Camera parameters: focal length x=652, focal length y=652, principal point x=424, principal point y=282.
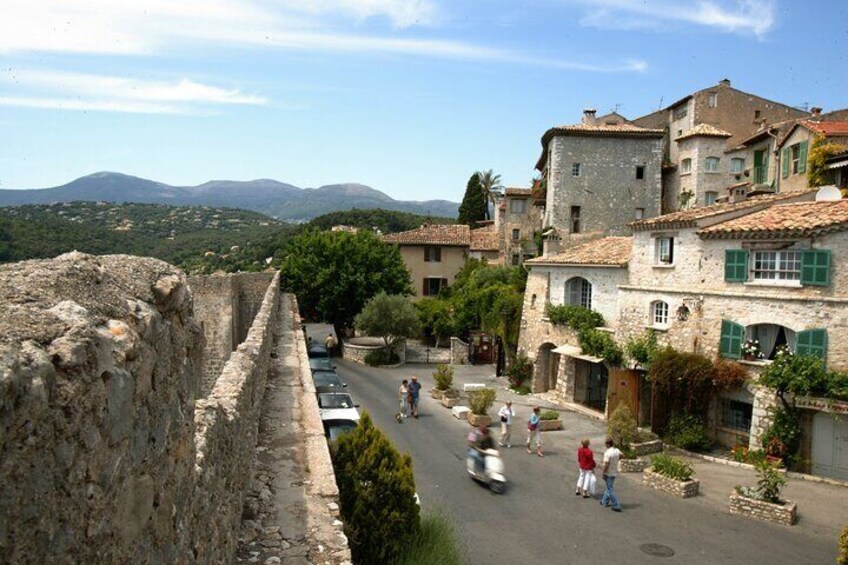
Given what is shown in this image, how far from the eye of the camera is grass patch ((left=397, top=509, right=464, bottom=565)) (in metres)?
10.0

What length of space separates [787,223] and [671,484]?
29.3 ft

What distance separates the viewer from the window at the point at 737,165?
44.1 meters

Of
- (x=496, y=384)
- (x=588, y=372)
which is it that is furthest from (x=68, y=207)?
(x=588, y=372)

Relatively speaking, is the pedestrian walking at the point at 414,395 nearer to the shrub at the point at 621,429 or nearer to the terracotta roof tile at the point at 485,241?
the shrub at the point at 621,429

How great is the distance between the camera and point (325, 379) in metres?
25.4

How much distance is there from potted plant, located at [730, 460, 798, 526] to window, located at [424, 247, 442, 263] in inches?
1568

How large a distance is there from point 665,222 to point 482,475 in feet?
41.0

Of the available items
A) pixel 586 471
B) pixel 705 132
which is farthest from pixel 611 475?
pixel 705 132

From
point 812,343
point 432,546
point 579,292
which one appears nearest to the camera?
point 432,546

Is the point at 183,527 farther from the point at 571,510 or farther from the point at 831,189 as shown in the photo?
the point at 831,189

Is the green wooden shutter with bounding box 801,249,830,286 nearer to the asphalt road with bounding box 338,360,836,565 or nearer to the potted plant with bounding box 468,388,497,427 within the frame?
the asphalt road with bounding box 338,360,836,565

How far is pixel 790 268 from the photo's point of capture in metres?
20.1

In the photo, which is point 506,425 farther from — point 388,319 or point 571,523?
point 388,319

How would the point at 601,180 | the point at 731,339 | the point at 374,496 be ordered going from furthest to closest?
the point at 601,180, the point at 731,339, the point at 374,496
